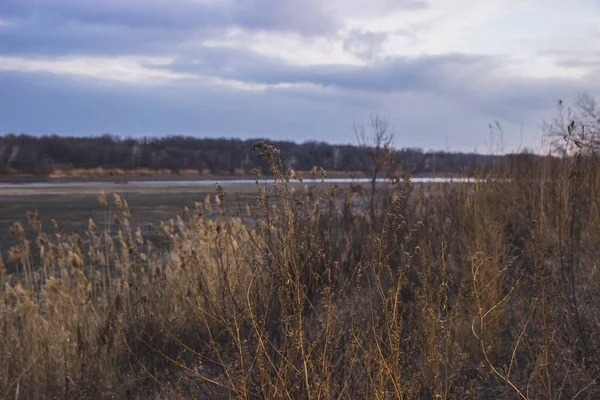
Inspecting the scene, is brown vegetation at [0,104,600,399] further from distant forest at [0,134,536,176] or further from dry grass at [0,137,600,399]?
distant forest at [0,134,536,176]

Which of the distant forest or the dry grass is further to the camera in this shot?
the distant forest

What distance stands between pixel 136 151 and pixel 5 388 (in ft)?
257

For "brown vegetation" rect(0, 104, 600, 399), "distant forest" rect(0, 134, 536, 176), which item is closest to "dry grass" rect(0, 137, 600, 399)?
"brown vegetation" rect(0, 104, 600, 399)

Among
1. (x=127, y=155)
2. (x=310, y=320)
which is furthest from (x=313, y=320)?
(x=127, y=155)

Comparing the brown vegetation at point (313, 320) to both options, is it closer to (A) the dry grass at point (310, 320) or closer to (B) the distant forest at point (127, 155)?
(A) the dry grass at point (310, 320)

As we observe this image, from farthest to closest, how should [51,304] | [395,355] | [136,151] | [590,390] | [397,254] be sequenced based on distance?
[136,151], [397,254], [51,304], [590,390], [395,355]

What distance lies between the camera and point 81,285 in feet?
19.0

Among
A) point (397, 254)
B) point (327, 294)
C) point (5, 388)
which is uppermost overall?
point (327, 294)

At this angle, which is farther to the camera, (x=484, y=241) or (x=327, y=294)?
(x=484, y=241)

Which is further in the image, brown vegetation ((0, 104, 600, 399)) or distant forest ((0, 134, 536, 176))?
distant forest ((0, 134, 536, 176))

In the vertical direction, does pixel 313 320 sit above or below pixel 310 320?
below

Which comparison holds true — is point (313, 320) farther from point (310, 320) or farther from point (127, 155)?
point (127, 155)

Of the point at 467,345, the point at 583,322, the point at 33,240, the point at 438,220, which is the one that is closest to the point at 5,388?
the point at 467,345

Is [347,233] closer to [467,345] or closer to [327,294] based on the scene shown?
[467,345]
